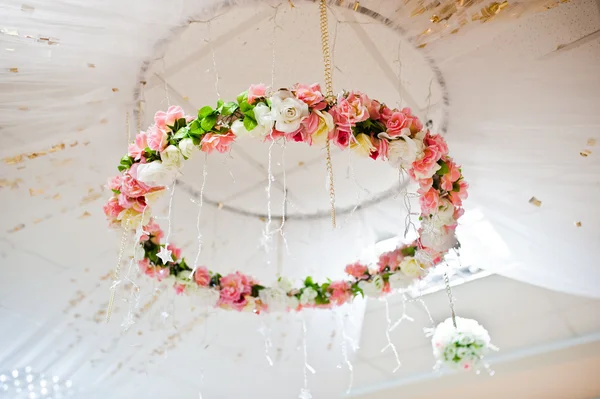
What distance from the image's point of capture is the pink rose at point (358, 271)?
3.04 meters

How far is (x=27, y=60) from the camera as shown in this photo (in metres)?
1.95

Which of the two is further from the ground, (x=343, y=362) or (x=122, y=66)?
(x=122, y=66)

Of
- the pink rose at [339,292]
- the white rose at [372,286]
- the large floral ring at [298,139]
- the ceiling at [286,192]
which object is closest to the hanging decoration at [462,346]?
the ceiling at [286,192]

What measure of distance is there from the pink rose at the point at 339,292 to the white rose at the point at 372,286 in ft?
0.28

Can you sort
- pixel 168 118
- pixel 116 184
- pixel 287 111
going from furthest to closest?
pixel 116 184 < pixel 168 118 < pixel 287 111

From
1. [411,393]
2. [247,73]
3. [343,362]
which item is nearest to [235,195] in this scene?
[247,73]

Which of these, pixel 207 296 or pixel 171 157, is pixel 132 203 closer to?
pixel 171 157

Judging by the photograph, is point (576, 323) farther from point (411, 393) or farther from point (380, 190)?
point (380, 190)

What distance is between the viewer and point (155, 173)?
6.35 feet

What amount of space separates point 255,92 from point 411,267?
4.54ft

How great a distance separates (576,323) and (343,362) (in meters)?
1.74

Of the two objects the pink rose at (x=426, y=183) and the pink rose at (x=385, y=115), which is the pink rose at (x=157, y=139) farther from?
the pink rose at (x=426, y=183)

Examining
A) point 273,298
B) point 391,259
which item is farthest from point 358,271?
point 273,298

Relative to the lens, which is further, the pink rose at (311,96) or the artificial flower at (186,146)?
the artificial flower at (186,146)
